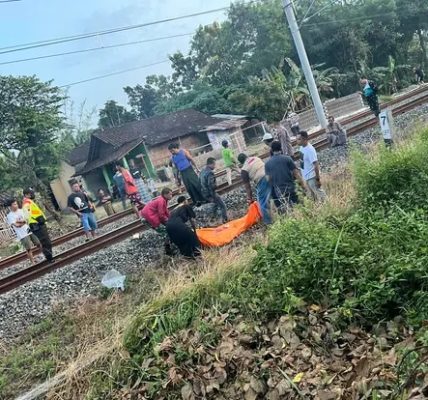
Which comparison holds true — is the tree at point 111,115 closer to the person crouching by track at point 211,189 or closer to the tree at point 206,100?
the tree at point 206,100

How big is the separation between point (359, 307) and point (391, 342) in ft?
1.41

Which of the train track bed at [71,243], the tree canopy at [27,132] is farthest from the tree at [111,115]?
the train track bed at [71,243]

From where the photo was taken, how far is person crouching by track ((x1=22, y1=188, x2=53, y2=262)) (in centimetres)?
945

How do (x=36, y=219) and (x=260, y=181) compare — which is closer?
(x=260, y=181)

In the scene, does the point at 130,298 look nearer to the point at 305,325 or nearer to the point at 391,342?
the point at 305,325

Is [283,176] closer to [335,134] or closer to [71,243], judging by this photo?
[335,134]

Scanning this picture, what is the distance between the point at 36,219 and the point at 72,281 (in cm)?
213

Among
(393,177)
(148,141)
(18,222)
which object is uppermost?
(148,141)

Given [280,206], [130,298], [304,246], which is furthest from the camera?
[280,206]

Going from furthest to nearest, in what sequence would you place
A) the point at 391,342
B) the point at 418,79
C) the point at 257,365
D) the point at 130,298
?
1. the point at 418,79
2. the point at 130,298
3. the point at 257,365
4. the point at 391,342

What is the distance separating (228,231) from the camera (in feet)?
26.3

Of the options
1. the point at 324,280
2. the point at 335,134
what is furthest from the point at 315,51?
the point at 324,280

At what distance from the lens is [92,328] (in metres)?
5.73

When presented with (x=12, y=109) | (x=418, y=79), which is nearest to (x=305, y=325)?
(x=12, y=109)
